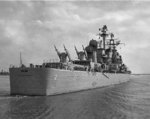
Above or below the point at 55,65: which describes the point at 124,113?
below

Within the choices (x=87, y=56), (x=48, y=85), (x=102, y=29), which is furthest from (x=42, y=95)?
(x=102, y=29)

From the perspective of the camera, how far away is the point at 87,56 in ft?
170

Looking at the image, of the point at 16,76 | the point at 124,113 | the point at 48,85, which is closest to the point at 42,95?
A: the point at 48,85

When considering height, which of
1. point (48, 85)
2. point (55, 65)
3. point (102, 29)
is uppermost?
point (102, 29)

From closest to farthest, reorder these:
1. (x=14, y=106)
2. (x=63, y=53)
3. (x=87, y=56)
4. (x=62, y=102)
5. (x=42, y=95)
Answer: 1. (x=14, y=106)
2. (x=62, y=102)
3. (x=42, y=95)
4. (x=63, y=53)
5. (x=87, y=56)

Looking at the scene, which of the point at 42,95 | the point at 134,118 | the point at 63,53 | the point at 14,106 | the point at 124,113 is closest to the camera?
the point at 134,118

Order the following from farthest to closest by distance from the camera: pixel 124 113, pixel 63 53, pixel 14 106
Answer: pixel 63 53 < pixel 14 106 < pixel 124 113

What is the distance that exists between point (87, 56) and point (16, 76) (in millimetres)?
23122

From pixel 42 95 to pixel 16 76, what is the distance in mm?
4546

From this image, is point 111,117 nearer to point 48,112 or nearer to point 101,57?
point 48,112

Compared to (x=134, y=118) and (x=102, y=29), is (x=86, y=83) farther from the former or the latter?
(x=102, y=29)

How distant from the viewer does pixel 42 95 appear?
1182 inches

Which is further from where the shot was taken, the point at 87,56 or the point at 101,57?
the point at 101,57

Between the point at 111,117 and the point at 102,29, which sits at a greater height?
the point at 102,29
